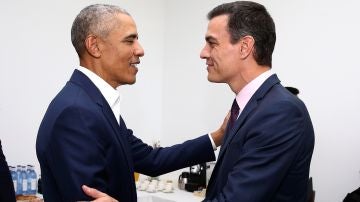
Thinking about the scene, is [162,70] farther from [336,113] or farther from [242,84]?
[242,84]

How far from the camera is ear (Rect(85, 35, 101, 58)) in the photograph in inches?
58.0

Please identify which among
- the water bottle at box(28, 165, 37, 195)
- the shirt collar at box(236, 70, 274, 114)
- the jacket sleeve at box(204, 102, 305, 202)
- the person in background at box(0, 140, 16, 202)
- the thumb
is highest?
the shirt collar at box(236, 70, 274, 114)

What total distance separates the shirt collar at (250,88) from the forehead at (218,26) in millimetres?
219

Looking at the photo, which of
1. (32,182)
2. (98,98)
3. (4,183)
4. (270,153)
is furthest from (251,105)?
(32,182)

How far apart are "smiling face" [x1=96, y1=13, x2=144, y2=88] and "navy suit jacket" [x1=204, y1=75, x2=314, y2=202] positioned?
53 cm

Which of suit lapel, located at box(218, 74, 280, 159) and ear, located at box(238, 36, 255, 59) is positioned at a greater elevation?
ear, located at box(238, 36, 255, 59)

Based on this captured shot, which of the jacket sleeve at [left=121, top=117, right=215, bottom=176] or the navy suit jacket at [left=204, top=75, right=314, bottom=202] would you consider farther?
the jacket sleeve at [left=121, top=117, right=215, bottom=176]

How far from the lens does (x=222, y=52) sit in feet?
5.15

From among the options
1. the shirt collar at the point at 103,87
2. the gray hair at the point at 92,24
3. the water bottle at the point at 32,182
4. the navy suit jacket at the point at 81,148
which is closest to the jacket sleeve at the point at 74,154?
the navy suit jacket at the point at 81,148

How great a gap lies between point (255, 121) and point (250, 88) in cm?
24

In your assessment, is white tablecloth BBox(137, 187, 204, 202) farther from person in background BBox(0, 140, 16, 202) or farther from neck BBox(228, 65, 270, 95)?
neck BBox(228, 65, 270, 95)

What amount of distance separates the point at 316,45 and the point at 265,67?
5.03 ft

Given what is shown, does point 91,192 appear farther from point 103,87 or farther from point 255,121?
point 255,121

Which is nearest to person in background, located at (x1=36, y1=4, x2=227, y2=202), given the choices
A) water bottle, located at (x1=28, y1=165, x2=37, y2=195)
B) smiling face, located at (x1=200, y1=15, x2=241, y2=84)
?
smiling face, located at (x1=200, y1=15, x2=241, y2=84)
